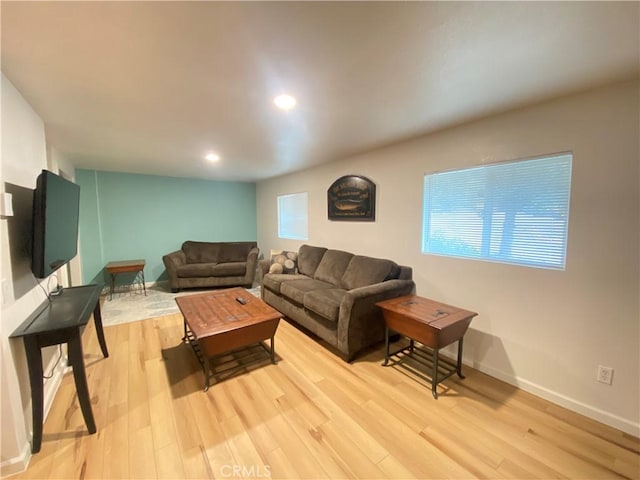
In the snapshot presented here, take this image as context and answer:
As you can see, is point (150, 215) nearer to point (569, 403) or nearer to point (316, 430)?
point (316, 430)

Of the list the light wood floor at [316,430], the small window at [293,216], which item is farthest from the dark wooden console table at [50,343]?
the small window at [293,216]

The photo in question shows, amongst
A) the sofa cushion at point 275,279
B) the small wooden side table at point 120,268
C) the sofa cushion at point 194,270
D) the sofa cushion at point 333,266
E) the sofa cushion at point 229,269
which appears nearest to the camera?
the sofa cushion at point 333,266

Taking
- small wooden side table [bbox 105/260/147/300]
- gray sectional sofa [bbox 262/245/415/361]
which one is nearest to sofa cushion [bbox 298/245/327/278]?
gray sectional sofa [bbox 262/245/415/361]

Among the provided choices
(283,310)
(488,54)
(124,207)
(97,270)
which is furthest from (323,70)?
(97,270)

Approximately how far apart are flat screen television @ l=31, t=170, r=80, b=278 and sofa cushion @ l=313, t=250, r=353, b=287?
8.61 ft

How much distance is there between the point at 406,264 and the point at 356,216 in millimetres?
960

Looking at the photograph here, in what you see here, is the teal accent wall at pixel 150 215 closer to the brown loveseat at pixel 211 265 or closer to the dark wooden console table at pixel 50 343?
the brown loveseat at pixel 211 265

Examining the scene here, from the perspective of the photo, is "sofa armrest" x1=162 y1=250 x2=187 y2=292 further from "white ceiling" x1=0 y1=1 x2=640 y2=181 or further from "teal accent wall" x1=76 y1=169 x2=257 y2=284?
"white ceiling" x1=0 y1=1 x2=640 y2=181

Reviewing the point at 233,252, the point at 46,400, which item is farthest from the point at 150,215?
the point at 46,400

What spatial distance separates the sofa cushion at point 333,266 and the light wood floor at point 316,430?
126 centimetres

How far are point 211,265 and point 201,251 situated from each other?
25.5 inches

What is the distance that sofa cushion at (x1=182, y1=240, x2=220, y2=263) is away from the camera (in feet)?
17.3

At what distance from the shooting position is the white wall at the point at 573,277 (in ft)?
5.52

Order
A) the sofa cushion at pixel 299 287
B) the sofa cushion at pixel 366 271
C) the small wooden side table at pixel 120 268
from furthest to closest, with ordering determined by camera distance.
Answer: the small wooden side table at pixel 120 268 < the sofa cushion at pixel 299 287 < the sofa cushion at pixel 366 271
